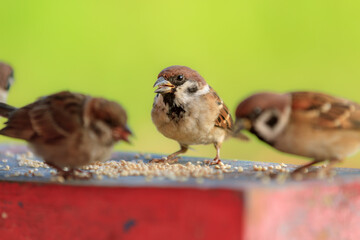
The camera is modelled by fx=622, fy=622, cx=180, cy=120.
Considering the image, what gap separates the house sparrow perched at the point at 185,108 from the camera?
4355 mm

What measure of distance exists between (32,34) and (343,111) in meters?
5.87

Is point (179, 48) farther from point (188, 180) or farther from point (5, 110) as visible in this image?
point (188, 180)

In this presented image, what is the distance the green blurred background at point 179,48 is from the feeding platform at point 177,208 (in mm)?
4845

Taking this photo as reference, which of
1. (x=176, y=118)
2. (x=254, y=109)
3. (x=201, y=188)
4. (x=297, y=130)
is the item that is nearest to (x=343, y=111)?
(x=297, y=130)

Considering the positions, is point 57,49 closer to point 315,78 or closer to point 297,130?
point 315,78

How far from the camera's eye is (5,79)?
517 centimetres

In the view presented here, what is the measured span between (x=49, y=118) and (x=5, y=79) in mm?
2094

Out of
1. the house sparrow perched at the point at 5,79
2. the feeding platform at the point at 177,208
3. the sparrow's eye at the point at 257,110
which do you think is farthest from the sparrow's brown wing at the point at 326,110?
the house sparrow perched at the point at 5,79

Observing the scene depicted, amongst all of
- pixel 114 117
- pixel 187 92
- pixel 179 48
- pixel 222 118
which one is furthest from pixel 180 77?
pixel 179 48

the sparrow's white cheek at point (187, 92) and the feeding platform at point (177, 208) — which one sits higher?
the sparrow's white cheek at point (187, 92)

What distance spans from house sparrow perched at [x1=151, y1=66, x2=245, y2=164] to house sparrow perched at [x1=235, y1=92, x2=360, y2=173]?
1263 mm

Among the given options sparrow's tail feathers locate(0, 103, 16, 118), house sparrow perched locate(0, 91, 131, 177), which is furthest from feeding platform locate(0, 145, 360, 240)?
sparrow's tail feathers locate(0, 103, 16, 118)

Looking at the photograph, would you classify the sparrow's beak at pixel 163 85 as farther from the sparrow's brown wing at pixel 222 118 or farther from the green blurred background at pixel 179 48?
the green blurred background at pixel 179 48

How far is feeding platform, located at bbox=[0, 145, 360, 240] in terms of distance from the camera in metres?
2.38
